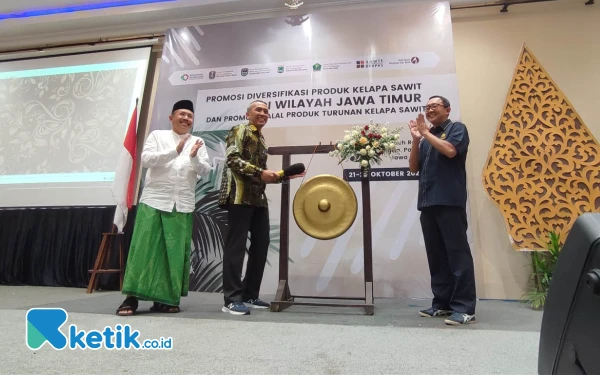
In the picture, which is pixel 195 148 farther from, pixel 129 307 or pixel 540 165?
pixel 540 165

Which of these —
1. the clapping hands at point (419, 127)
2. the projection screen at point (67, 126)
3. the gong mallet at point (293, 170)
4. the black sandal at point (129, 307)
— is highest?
the projection screen at point (67, 126)

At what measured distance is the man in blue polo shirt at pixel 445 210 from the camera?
1834 millimetres

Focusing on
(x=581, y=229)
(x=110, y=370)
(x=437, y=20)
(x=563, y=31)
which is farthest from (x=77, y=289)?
(x=563, y=31)

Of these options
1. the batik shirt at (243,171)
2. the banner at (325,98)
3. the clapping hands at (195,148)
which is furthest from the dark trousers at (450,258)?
the clapping hands at (195,148)

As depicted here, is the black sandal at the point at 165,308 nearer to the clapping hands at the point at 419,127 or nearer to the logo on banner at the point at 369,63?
the clapping hands at the point at 419,127

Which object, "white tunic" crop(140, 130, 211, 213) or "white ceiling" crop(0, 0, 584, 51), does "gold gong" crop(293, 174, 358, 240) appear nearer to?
"white tunic" crop(140, 130, 211, 213)

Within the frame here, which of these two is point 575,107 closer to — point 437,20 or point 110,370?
point 437,20

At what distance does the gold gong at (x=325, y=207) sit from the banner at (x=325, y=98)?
618 mm

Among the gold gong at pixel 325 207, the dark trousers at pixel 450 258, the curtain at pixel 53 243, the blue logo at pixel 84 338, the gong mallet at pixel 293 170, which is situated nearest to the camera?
the blue logo at pixel 84 338

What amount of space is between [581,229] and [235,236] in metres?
1.79

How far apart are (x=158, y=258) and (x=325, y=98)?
6.60 ft

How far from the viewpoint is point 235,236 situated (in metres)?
2.12

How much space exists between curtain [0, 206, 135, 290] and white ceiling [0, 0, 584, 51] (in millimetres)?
2150

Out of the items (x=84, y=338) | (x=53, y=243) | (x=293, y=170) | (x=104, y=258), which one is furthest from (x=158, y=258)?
(x=53, y=243)
